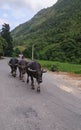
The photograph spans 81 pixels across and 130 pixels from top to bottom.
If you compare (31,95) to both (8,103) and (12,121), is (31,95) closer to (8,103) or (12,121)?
(8,103)

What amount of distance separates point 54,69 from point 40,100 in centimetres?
2369

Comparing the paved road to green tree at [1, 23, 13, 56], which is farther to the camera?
green tree at [1, 23, 13, 56]

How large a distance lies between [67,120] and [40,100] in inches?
158

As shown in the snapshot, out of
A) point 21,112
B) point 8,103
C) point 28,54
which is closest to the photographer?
point 21,112

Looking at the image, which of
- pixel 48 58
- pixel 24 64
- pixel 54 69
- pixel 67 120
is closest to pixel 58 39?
pixel 48 58

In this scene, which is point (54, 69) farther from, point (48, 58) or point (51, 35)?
point (51, 35)

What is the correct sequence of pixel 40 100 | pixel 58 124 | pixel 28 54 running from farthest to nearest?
pixel 28 54 → pixel 40 100 → pixel 58 124

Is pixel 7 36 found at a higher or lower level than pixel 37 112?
higher

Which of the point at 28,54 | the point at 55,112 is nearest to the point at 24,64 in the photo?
the point at 55,112

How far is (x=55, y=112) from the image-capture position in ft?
38.8

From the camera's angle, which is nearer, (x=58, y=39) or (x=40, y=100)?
(x=40, y=100)

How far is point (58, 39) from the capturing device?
3324 inches

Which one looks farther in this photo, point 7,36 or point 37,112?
point 7,36

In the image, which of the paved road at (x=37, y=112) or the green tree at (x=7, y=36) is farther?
the green tree at (x=7, y=36)
